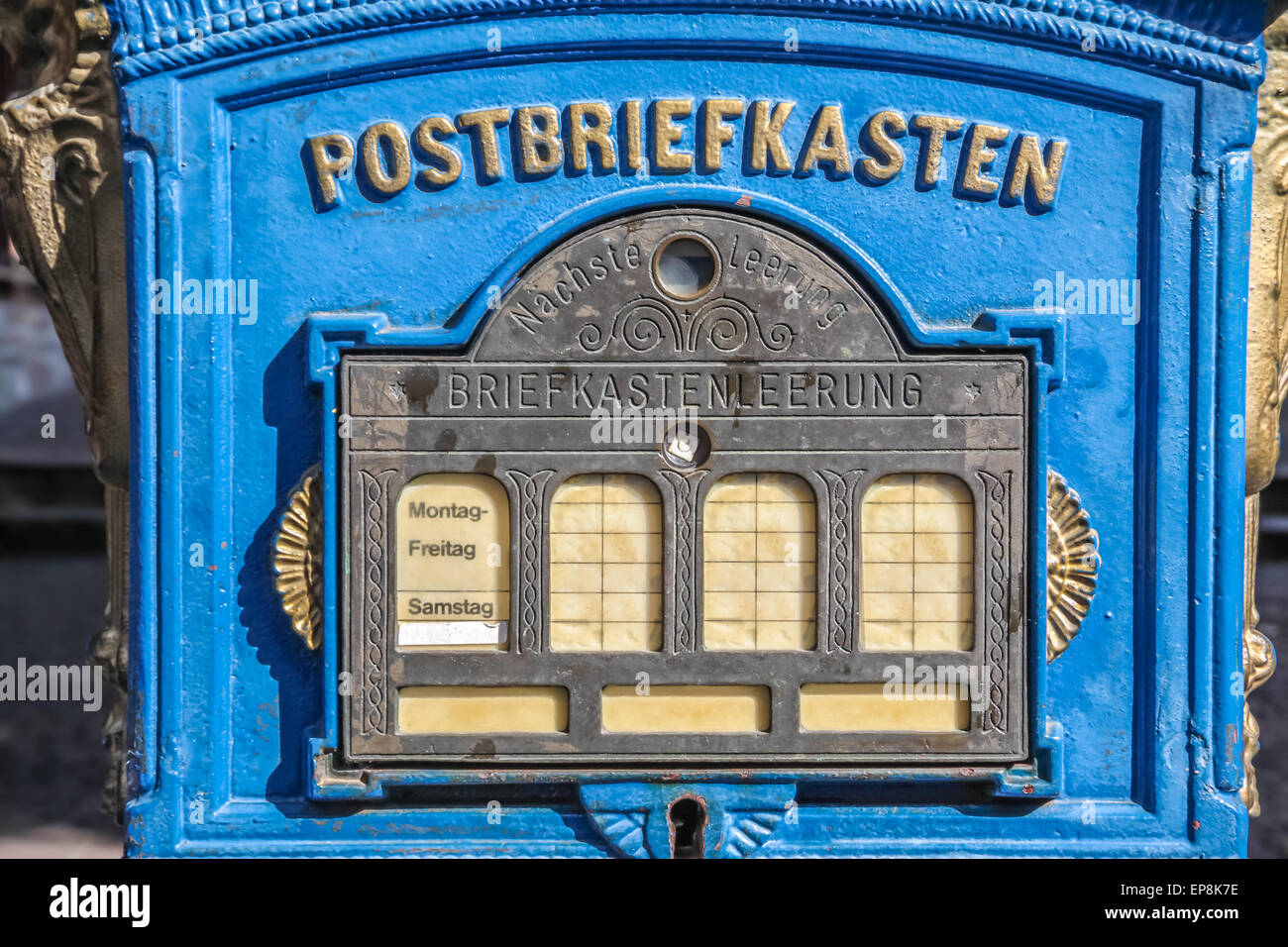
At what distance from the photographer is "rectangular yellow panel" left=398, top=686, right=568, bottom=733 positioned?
207 cm

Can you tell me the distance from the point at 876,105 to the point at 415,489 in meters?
1.14

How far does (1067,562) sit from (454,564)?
3.87 feet

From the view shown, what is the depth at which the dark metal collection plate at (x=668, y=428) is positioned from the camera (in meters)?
2.03

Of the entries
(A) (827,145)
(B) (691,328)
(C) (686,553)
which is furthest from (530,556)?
(A) (827,145)

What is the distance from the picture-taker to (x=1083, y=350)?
2.11 m

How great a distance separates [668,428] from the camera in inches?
80.4

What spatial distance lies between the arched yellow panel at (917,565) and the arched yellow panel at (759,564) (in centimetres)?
11

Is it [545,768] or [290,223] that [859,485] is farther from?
[290,223]
